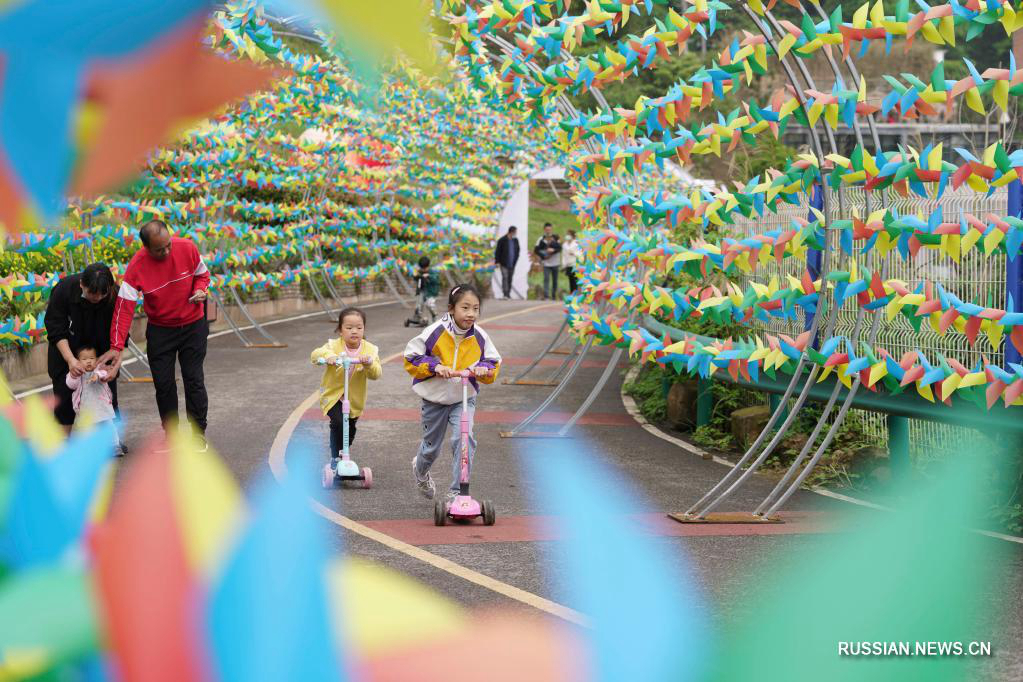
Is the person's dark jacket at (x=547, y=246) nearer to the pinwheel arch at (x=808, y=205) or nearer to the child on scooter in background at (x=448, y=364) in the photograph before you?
the pinwheel arch at (x=808, y=205)

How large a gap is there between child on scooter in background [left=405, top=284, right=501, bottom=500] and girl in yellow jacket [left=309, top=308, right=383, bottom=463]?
52cm

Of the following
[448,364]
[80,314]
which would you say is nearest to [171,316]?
[80,314]

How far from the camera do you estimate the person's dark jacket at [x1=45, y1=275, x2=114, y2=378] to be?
7.72 metres

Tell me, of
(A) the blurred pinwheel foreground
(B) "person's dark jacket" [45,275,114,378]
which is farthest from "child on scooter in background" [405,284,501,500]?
(A) the blurred pinwheel foreground

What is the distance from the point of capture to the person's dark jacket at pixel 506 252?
1166 inches

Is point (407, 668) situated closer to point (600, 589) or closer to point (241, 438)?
point (600, 589)

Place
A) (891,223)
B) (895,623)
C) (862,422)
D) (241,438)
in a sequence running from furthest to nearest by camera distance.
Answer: (241,438), (862,422), (891,223), (895,623)

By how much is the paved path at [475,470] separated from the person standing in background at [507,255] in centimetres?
1220

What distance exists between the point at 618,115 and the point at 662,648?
228 inches

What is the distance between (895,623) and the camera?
38 cm

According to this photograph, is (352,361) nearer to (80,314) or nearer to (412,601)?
(80,314)

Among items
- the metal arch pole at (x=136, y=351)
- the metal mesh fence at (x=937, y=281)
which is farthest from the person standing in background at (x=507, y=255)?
the metal mesh fence at (x=937, y=281)

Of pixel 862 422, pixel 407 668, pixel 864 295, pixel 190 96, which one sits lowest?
pixel 862 422

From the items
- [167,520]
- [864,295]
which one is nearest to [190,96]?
[167,520]
